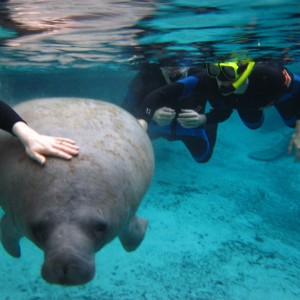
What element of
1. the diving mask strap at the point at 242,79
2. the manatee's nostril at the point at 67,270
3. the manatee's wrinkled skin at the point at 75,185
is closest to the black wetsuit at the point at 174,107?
the diving mask strap at the point at 242,79

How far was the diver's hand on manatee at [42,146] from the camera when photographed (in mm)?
3271

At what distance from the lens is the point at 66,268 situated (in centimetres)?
275

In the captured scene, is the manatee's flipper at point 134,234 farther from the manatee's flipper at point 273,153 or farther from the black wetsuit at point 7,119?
the manatee's flipper at point 273,153

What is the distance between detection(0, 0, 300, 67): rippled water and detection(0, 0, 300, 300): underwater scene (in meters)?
0.03

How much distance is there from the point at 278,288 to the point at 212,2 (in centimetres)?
605

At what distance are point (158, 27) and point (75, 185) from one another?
17.1 feet

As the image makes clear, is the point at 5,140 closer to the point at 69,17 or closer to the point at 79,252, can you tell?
the point at 79,252

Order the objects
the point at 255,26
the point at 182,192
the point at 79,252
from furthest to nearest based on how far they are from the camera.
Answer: the point at 182,192
the point at 255,26
the point at 79,252

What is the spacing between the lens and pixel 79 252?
282cm

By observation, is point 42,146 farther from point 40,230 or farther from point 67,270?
point 67,270

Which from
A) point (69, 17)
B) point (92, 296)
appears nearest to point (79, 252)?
point (92, 296)

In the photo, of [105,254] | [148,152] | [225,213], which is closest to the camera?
[148,152]

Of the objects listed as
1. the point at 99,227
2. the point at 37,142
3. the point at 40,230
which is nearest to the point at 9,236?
the point at 40,230

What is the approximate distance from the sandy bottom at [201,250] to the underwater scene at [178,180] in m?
0.03
